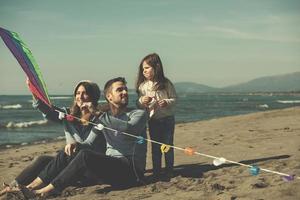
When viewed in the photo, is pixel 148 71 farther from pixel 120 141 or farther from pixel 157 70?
pixel 120 141

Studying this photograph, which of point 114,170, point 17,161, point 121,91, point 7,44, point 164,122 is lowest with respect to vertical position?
point 17,161

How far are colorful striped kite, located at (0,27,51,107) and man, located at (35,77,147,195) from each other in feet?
3.36

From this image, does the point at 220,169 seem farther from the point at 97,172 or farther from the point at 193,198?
the point at 97,172

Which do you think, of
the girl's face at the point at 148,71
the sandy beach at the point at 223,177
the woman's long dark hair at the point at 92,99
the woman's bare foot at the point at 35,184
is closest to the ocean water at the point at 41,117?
the girl's face at the point at 148,71

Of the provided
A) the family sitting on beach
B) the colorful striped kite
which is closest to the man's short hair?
the family sitting on beach

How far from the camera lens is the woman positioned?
16.0 feet

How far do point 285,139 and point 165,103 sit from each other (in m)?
3.80

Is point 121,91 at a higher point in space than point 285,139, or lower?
higher

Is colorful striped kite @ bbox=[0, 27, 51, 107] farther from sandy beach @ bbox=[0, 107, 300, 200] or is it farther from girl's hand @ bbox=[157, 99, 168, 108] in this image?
girl's hand @ bbox=[157, 99, 168, 108]

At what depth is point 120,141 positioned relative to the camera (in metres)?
4.93

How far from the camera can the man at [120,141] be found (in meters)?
4.76

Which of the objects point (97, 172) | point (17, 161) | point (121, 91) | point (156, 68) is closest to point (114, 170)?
point (97, 172)

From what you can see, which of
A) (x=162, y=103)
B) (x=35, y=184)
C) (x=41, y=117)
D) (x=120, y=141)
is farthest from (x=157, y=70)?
(x=41, y=117)

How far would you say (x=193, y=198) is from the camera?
14.2 feet
